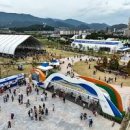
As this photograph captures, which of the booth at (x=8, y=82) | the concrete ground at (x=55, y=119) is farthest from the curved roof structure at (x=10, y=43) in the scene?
the concrete ground at (x=55, y=119)

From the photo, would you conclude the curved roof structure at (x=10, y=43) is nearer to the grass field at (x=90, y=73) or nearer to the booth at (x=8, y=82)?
the grass field at (x=90, y=73)

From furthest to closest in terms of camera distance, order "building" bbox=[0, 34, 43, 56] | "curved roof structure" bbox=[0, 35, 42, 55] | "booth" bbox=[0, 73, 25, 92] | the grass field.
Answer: "building" bbox=[0, 34, 43, 56], "curved roof structure" bbox=[0, 35, 42, 55], the grass field, "booth" bbox=[0, 73, 25, 92]

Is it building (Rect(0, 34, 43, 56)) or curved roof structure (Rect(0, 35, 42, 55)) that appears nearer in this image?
curved roof structure (Rect(0, 35, 42, 55))

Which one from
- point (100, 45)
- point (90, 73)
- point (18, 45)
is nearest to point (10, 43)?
point (18, 45)

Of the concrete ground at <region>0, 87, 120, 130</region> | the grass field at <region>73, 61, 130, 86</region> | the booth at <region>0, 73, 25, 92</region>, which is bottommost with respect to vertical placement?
the grass field at <region>73, 61, 130, 86</region>

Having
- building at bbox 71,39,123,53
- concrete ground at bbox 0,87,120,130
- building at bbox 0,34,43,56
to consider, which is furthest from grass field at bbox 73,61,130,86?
building at bbox 71,39,123,53

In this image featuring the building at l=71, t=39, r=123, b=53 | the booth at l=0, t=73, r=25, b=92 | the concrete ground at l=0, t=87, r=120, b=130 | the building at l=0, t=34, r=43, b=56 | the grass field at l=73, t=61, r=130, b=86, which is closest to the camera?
the concrete ground at l=0, t=87, r=120, b=130

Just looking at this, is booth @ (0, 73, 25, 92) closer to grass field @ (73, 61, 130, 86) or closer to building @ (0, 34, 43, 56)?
grass field @ (73, 61, 130, 86)

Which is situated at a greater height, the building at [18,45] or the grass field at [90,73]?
the building at [18,45]
